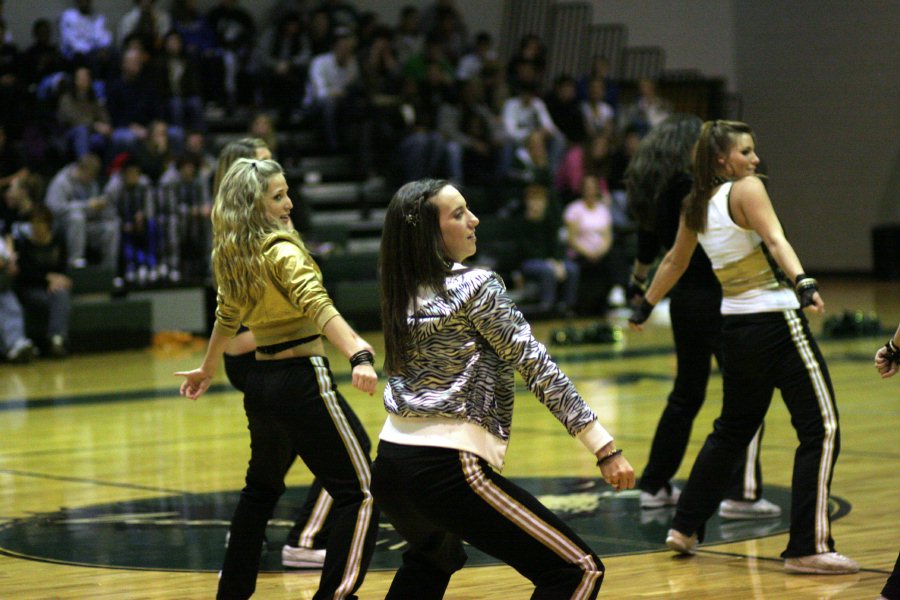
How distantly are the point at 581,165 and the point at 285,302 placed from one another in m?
14.5

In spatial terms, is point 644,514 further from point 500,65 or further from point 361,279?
point 500,65

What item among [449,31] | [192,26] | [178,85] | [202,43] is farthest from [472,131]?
[178,85]

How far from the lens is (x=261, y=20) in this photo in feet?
66.2

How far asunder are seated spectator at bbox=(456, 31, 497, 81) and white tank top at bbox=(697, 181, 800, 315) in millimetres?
14704

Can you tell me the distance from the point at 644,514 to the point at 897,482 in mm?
1354

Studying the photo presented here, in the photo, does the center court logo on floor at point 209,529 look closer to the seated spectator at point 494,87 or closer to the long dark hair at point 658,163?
the long dark hair at point 658,163

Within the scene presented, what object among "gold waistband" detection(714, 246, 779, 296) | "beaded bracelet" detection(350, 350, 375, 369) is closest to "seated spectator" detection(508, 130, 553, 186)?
"gold waistband" detection(714, 246, 779, 296)

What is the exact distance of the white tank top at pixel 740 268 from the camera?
5.36 metres

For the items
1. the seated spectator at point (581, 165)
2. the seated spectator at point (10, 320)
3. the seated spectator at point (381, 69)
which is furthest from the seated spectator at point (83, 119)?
the seated spectator at point (581, 165)

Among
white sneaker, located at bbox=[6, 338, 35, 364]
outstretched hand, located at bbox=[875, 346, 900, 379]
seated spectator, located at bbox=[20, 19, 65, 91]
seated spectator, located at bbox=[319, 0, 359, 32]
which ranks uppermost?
seated spectator, located at bbox=[319, 0, 359, 32]

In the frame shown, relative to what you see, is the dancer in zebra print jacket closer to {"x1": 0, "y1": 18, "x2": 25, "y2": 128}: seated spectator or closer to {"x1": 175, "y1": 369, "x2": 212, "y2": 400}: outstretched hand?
{"x1": 175, "y1": 369, "x2": 212, "y2": 400}: outstretched hand

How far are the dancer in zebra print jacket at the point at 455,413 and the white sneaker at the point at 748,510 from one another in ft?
8.72

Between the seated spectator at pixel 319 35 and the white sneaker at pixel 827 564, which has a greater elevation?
the seated spectator at pixel 319 35

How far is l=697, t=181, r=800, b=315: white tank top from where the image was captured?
5.36m
